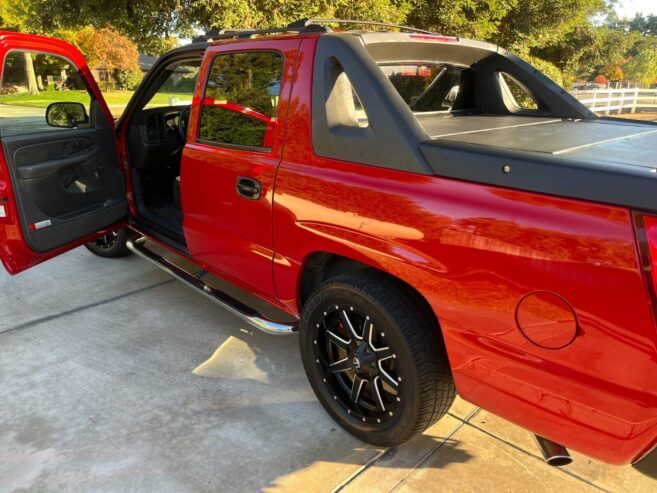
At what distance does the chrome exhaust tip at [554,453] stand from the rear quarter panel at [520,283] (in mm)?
136

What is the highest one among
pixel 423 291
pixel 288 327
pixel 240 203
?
pixel 240 203

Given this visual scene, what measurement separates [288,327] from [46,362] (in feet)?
5.27

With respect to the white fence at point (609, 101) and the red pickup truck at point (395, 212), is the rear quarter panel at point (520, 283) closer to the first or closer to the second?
the red pickup truck at point (395, 212)

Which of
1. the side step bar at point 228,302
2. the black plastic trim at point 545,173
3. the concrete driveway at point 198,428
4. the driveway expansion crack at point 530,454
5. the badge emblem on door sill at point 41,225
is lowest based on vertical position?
the driveway expansion crack at point 530,454

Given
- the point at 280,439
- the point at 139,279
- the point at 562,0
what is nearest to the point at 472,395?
the point at 280,439

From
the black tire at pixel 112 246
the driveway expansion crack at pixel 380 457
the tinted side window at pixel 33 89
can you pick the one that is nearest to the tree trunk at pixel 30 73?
the tinted side window at pixel 33 89

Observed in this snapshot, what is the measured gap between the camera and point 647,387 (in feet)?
5.14

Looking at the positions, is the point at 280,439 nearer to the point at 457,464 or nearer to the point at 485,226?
the point at 457,464

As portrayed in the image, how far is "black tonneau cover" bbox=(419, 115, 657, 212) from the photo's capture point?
1.58 m

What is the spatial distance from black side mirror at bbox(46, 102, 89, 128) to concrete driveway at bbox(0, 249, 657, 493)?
1436 millimetres

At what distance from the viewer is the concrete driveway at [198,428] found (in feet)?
7.77

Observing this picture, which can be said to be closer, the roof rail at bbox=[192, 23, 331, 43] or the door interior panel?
the roof rail at bbox=[192, 23, 331, 43]

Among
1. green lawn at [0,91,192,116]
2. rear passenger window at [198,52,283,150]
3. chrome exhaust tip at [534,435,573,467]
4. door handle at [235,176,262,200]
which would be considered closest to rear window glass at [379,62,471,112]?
rear passenger window at [198,52,283,150]

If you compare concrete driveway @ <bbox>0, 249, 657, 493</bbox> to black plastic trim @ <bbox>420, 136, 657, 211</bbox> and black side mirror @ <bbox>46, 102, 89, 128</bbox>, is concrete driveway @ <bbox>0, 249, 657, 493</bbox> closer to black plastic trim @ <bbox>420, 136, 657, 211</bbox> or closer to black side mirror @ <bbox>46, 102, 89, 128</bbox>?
black plastic trim @ <bbox>420, 136, 657, 211</bbox>
